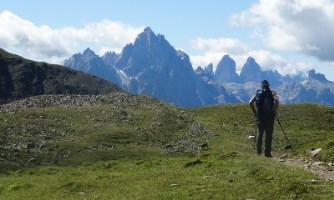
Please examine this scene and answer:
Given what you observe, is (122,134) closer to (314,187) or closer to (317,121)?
(317,121)

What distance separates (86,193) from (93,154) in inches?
822

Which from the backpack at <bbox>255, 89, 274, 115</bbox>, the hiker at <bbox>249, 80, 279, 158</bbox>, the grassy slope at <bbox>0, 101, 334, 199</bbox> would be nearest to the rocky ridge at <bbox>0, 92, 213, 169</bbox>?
the grassy slope at <bbox>0, 101, 334, 199</bbox>

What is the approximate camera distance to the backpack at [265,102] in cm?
2989

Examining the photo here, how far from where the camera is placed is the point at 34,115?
59.9 metres

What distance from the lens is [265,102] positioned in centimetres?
2994

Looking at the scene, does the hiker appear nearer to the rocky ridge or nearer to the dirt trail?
the dirt trail

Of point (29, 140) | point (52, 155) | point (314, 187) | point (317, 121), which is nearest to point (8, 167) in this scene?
point (52, 155)

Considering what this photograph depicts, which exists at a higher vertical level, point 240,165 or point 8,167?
point 240,165

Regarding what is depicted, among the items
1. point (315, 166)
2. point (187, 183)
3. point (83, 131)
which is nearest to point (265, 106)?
point (315, 166)

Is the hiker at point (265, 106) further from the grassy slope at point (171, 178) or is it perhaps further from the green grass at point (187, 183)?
the green grass at point (187, 183)

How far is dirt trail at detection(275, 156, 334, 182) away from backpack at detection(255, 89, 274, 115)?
3.29m

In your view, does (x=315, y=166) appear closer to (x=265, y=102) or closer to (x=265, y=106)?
(x=265, y=106)

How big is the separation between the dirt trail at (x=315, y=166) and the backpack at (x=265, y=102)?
329 centimetres

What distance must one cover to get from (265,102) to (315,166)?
529 cm
